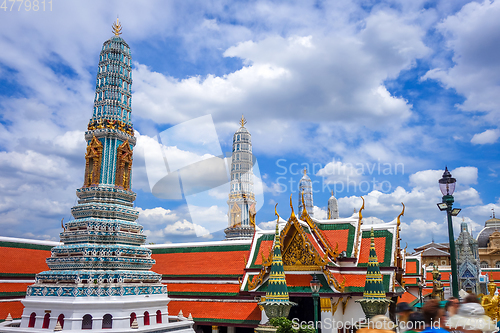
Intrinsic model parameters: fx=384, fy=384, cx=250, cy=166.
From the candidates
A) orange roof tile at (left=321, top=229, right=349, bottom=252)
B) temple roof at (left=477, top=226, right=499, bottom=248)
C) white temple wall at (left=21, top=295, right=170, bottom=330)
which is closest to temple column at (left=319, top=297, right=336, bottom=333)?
orange roof tile at (left=321, top=229, right=349, bottom=252)

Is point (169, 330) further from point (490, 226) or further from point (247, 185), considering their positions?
point (490, 226)

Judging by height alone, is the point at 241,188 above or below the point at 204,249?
above

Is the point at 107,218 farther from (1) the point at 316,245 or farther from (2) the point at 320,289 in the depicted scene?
(2) the point at 320,289

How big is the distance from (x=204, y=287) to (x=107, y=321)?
8174mm

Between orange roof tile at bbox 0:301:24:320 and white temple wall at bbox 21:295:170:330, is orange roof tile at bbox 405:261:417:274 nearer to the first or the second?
white temple wall at bbox 21:295:170:330

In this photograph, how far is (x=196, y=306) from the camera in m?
21.8

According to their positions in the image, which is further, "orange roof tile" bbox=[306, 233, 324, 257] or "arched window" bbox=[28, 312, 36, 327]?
"orange roof tile" bbox=[306, 233, 324, 257]

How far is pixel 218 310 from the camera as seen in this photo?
68.0 ft

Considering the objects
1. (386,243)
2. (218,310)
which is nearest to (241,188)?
(218,310)

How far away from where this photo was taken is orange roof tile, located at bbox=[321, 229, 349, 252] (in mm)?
20047

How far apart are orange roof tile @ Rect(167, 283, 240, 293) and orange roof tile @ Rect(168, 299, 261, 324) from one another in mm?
899

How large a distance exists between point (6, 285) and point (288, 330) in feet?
62.1

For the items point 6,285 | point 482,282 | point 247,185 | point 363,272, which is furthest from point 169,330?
point 482,282

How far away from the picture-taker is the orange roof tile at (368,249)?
1894 cm
